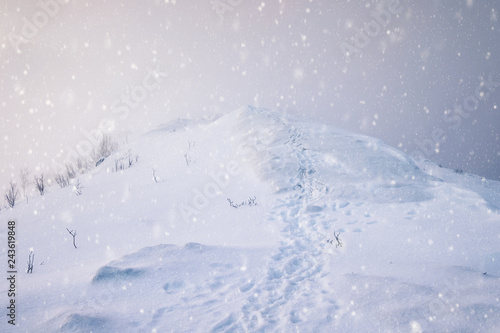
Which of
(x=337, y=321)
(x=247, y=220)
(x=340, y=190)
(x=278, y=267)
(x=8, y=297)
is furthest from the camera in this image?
(x=340, y=190)

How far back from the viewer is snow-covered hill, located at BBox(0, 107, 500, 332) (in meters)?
2.40

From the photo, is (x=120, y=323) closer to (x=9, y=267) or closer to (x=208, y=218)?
(x=9, y=267)

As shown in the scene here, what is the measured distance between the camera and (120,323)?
2361 millimetres

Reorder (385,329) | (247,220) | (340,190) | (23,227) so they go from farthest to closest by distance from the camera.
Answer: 1. (340,190)
2. (23,227)
3. (247,220)
4. (385,329)

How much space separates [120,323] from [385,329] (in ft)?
7.71

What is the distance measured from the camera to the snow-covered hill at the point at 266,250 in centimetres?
240

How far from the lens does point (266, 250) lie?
393 centimetres

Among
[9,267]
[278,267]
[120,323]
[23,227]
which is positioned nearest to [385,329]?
[278,267]

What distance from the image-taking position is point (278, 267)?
137 inches

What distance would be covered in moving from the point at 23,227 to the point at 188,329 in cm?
559

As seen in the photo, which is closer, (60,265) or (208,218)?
(60,265)

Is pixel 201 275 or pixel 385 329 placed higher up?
pixel 385 329

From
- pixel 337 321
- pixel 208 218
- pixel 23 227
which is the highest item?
pixel 337 321

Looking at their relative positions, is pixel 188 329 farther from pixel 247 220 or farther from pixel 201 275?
pixel 247 220
